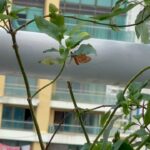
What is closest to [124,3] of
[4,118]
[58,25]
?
[58,25]

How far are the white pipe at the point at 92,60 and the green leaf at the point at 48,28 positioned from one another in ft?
0.34

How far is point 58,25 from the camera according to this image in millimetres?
265

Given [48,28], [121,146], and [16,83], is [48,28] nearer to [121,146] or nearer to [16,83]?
[121,146]

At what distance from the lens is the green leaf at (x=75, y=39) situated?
27 cm

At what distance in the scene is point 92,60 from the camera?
381 millimetres

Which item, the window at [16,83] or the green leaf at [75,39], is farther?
the window at [16,83]

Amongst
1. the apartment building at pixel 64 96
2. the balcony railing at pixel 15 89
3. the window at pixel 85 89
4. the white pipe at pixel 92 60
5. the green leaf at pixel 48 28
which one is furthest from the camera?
the balcony railing at pixel 15 89

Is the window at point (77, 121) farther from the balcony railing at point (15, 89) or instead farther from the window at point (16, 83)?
the balcony railing at point (15, 89)

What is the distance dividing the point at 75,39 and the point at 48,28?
0.8 inches

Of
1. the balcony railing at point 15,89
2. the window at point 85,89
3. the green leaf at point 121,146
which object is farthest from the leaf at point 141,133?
the balcony railing at point 15,89

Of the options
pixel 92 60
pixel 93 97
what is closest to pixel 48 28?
pixel 92 60

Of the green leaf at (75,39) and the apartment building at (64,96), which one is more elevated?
the green leaf at (75,39)

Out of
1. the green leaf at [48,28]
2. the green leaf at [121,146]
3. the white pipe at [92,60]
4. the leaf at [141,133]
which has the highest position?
the green leaf at [48,28]

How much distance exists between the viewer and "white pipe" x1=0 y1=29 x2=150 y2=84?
0.37m
